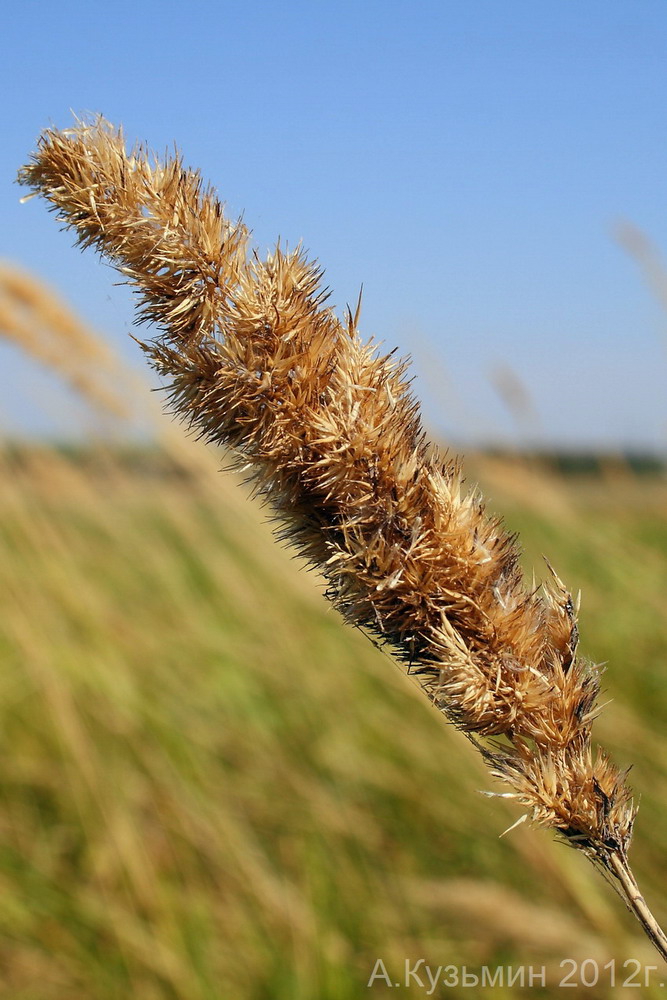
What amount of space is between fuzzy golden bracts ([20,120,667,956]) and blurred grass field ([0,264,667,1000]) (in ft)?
3.54

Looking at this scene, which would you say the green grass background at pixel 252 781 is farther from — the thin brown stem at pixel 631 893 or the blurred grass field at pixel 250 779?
the thin brown stem at pixel 631 893

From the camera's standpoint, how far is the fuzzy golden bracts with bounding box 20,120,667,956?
19.1 inches

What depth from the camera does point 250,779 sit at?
219 cm

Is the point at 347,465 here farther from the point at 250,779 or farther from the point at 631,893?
the point at 250,779

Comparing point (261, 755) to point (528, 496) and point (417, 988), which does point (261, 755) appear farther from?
point (528, 496)

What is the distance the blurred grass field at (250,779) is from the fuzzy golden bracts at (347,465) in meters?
1.08

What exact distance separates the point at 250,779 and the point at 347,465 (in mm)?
1869

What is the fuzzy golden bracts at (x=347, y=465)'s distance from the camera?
0.49 m

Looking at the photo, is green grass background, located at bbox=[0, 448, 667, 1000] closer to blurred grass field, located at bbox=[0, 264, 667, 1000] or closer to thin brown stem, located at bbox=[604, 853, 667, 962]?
blurred grass field, located at bbox=[0, 264, 667, 1000]

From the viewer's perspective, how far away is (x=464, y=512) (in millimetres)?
515

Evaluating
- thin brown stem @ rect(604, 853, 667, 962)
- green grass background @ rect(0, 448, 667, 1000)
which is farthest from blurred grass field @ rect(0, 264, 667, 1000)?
thin brown stem @ rect(604, 853, 667, 962)

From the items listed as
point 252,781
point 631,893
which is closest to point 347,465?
point 631,893

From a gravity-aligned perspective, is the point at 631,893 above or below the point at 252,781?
above

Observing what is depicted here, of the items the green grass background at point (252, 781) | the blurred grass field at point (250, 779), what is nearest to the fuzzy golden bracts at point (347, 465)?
the green grass background at point (252, 781)
